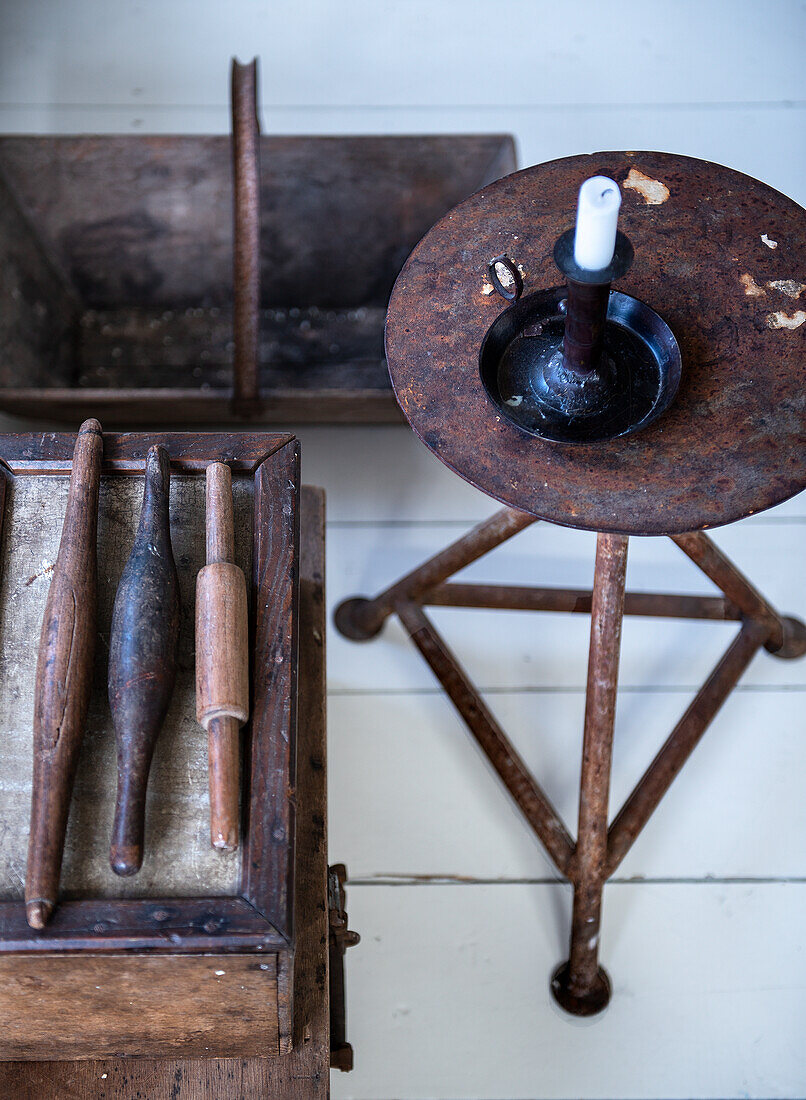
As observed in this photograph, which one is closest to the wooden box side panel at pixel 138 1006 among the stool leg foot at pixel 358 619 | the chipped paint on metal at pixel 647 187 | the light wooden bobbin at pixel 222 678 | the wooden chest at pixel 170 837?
the wooden chest at pixel 170 837

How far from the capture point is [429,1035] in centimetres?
132

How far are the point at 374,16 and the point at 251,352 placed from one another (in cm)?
128

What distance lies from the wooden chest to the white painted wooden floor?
0.47m

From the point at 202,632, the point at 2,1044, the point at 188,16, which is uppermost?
the point at 188,16

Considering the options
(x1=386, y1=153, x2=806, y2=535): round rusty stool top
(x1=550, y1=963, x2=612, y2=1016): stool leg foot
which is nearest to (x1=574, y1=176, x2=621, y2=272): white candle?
(x1=386, y1=153, x2=806, y2=535): round rusty stool top

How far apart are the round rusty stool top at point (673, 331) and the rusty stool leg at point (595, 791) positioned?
199 millimetres

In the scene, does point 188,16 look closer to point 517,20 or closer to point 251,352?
point 517,20

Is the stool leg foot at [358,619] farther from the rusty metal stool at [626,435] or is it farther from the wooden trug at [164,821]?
the wooden trug at [164,821]

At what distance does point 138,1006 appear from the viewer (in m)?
0.84

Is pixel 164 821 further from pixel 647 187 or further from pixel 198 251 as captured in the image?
pixel 198 251

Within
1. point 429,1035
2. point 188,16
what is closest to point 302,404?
point 429,1035

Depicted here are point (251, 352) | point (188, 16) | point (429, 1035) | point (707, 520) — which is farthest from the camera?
point (188, 16)

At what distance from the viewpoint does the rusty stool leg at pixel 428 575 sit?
1300 mm

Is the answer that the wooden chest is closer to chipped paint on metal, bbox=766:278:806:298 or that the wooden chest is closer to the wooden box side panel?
the wooden box side panel
